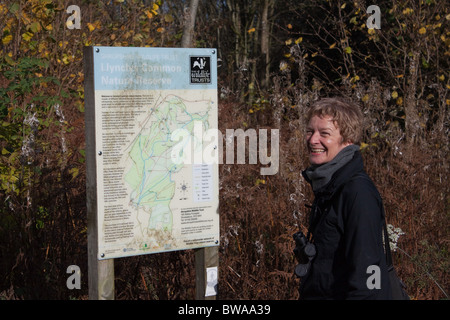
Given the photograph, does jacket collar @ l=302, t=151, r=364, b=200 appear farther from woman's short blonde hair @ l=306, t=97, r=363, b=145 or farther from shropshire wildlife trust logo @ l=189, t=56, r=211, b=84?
shropshire wildlife trust logo @ l=189, t=56, r=211, b=84

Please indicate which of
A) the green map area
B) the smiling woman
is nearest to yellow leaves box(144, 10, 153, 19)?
the green map area

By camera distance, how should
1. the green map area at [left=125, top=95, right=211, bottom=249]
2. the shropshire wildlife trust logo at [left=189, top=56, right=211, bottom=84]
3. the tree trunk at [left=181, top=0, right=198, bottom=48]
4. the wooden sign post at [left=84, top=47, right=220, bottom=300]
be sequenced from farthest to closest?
the tree trunk at [left=181, top=0, right=198, bottom=48] < the shropshire wildlife trust logo at [left=189, top=56, right=211, bottom=84] < the green map area at [left=125, top=95, right=211, bottom=249] < the wooden sign post at [left=84, top=47, right=220, bottom=300]

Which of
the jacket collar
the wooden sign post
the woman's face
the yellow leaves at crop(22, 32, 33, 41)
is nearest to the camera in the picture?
the jacket collar

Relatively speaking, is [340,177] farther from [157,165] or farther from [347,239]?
[157,165]

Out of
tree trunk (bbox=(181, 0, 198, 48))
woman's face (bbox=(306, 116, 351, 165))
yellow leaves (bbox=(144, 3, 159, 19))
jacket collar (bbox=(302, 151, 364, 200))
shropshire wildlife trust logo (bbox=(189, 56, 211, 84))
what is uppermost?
yellow leaves (bbox=(144, 3, 159, 19))

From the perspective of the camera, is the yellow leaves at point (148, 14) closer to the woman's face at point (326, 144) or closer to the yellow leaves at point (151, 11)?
the yellow leaves at point (151, 11)

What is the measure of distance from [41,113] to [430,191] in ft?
11.6

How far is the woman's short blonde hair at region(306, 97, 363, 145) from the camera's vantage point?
3.05 m

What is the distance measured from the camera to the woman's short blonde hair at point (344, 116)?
3055mm

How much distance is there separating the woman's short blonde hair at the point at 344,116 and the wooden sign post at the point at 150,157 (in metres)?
0.80

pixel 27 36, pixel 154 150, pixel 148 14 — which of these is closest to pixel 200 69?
pixel 154 150

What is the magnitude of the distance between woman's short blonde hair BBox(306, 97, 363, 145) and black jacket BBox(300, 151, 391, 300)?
0.12 metres


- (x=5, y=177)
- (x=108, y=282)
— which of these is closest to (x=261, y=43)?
(x=5, y=177)

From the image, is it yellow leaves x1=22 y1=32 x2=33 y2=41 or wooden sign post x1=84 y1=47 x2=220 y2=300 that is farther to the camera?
yellow leaves x1=22 y1=32 x2=33 y2=41
